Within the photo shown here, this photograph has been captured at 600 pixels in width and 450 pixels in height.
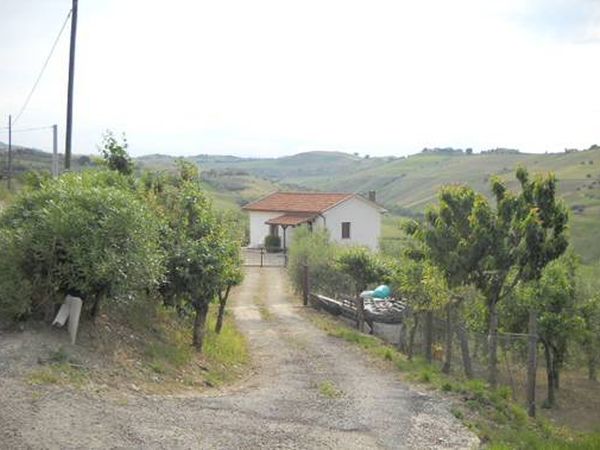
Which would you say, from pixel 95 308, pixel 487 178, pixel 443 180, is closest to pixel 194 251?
pixel 95 308

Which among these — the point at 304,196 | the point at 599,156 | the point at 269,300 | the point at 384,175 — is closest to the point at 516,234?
the point at 269,300

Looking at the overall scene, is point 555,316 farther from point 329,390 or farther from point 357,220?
point 357,220

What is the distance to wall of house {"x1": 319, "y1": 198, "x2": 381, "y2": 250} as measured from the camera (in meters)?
48.8

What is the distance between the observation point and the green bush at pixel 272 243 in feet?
160

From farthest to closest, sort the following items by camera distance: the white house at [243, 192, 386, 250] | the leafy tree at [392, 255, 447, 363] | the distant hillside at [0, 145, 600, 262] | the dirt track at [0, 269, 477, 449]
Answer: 1. the distant hillside at [0, 145, 600, 262]
2. the white house at [243, 192, 386, 250]
3. the leafy tree at [392, 255, 447, 363]
4. the dirt track at [0, 269, 477, 449]

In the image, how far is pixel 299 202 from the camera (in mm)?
51750

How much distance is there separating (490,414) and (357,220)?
37920 mm

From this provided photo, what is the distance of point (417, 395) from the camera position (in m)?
12.7

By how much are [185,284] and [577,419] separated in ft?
40.9

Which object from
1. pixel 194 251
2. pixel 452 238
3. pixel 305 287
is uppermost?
pixel 452 238

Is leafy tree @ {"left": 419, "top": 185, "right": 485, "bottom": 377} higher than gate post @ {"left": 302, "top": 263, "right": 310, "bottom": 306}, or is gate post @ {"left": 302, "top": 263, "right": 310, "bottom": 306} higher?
leafy tree @ {"left": 419, "top": 185, "right": 485, "bottom": 377}

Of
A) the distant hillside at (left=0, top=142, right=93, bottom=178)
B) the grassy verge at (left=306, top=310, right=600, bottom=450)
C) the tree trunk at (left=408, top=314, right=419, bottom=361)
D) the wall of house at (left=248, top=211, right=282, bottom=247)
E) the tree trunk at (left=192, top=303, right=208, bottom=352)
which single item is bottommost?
the grassy verge at (left=306, top=310, right=600, bottom=450)

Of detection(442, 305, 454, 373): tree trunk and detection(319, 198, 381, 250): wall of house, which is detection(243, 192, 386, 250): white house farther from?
detection(442, 305, 454, 373): tree trunk

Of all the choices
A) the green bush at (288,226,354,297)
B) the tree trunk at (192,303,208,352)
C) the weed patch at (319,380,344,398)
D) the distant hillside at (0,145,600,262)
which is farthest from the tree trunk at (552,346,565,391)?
the distant hillside at (0,145,600,262)
